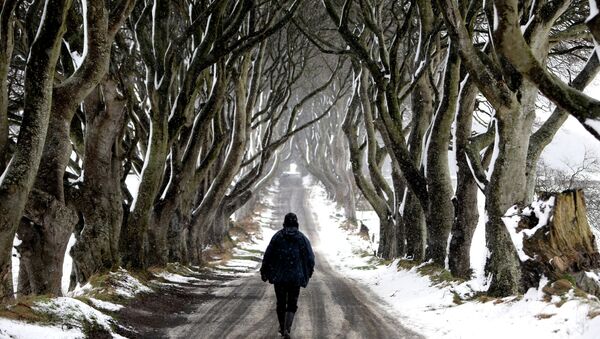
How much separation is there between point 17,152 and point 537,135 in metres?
7.39

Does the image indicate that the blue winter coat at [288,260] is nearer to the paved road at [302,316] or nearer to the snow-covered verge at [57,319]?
the paved road at [302,316]

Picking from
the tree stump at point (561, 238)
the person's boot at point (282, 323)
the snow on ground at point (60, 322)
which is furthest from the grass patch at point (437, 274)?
the snow on ground at point (60, 322)

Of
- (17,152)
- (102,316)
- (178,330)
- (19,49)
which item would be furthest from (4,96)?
(19,49)

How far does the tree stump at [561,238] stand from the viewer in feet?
19.7

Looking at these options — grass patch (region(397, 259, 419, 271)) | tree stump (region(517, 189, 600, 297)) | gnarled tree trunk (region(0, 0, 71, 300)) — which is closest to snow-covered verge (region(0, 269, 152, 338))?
gnarled tree trunk (region(0, 0, 71, 300))

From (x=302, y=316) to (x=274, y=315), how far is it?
40cm

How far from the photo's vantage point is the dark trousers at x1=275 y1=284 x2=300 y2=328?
22.8 feet

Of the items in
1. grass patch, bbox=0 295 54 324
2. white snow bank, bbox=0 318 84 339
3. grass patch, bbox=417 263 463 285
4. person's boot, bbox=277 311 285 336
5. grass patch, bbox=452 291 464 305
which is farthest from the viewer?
grass patch, bbox=417 263 463 285

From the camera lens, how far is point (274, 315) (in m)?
8.42

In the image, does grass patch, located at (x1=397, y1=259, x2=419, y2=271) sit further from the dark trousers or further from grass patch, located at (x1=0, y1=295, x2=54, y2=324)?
grass patch, located at (x1=0, y1=295, x2=54, y2=324)

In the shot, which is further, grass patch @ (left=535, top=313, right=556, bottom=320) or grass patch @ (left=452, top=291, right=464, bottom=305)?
grass patch @ (left=452, top=291, right=464, bottom=305)

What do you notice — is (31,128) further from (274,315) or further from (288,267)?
(274,315)

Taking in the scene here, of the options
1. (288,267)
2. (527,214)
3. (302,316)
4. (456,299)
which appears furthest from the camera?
(456,299)

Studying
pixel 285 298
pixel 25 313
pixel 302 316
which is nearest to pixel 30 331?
pixel 25 313
